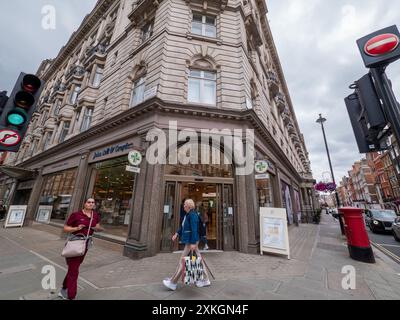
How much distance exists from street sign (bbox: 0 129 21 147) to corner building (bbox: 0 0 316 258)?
15.8 feet

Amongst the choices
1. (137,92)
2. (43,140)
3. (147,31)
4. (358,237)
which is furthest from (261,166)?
(43,140)

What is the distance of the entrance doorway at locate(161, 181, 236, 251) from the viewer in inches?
294

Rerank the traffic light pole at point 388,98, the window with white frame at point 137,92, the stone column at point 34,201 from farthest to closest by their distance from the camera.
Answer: the stone column at point 34,201 → the window with white frame at point 137,92 → the traffic light pole at point 388,98

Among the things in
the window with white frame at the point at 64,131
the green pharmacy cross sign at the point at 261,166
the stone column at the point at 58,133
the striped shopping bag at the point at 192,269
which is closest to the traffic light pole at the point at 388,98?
the striped shopping bag at the point at 192,269

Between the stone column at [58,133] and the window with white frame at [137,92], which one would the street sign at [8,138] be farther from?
the stone column at [58,133]

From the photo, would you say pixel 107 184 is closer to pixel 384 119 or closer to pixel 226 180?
pixel 226 180

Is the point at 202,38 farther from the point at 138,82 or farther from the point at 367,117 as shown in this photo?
the point at 367,117

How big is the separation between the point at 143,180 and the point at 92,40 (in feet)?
69.9

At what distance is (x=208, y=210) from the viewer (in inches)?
325

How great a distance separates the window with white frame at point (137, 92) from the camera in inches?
402

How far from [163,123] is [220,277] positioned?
21.0ft

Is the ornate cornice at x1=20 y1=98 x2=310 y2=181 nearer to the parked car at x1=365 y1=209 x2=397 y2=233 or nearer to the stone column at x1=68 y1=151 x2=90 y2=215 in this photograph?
the stone column at x1=68 y1=151 x2=90 y2=215

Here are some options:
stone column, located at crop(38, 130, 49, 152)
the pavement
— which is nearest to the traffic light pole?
the pavement

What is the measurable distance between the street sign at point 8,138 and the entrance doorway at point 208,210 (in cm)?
547
